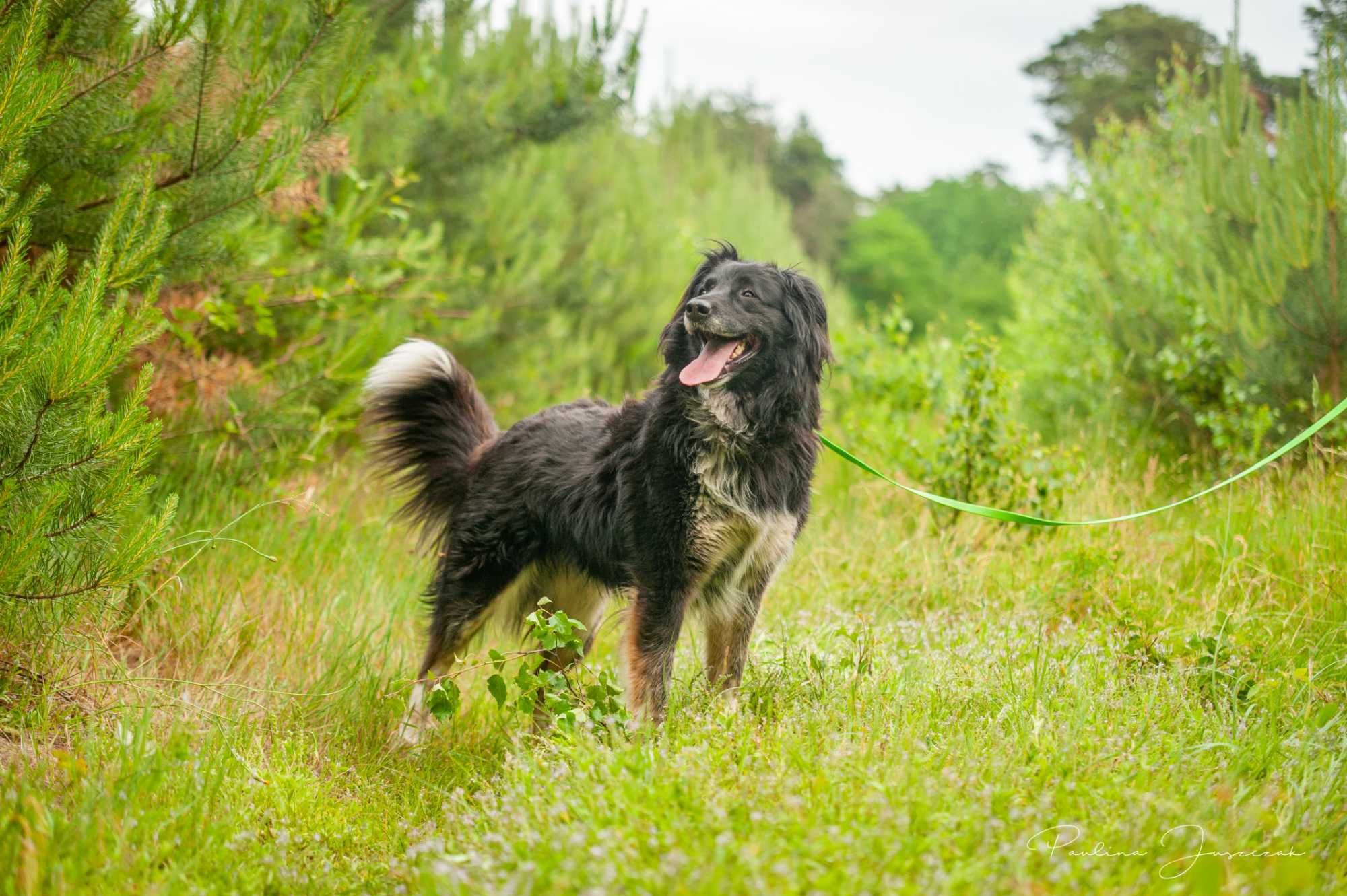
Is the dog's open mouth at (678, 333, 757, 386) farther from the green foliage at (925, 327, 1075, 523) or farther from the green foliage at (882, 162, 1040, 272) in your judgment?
the green foliage at (882, 162, 1040, 272)

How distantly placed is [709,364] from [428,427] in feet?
5.14

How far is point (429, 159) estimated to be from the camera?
7.93 metres

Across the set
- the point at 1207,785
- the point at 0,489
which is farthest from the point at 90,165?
the point at 1207,785

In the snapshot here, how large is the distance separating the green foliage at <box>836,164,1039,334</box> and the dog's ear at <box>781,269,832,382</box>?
33838 millimetres

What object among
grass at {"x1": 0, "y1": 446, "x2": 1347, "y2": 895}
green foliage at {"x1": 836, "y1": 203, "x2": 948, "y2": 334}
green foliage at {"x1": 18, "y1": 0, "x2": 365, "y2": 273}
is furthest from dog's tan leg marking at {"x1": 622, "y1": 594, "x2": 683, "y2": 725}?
green foliage at {"x1": 836, "y1": 203, "x2": 948, "y2": 334}

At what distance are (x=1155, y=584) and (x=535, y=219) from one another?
304 inches

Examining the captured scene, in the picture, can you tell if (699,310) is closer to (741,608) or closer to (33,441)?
(741,608)

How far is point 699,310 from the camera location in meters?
3.85

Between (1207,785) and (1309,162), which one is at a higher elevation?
(1309,162)

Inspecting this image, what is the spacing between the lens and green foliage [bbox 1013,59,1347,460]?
220 inches

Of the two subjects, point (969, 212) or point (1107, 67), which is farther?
point (969, 212)

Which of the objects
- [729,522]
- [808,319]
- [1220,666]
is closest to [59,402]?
[729,522]

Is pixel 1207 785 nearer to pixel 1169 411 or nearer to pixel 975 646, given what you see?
pixel 975 646

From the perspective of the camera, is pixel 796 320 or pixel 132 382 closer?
pixel 796 320
